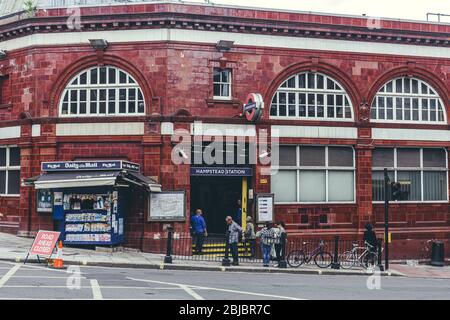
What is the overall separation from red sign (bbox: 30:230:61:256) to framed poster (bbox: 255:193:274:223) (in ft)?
27.9

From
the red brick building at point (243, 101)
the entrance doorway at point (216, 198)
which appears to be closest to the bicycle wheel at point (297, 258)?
the red brick building at point (243, 101)

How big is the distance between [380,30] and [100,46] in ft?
39.8

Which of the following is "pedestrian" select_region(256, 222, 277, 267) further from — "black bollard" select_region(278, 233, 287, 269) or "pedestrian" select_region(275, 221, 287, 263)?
"black bollard" select_region(278, 233, 287, 269)

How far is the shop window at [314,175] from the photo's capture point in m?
24.8

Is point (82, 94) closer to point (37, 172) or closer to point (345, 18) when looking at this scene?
point (37, 172)

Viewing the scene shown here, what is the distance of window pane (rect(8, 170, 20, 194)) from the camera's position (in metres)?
24.9

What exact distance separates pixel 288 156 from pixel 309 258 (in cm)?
477

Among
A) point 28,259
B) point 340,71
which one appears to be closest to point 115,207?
point 28,259

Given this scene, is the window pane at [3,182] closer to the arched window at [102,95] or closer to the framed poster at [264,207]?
the arched window at [102,95]

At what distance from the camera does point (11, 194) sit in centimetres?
2500

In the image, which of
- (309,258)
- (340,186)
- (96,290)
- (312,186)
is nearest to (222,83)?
(312,186)

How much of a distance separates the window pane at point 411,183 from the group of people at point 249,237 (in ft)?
21.6

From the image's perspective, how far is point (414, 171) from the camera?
26500mm
